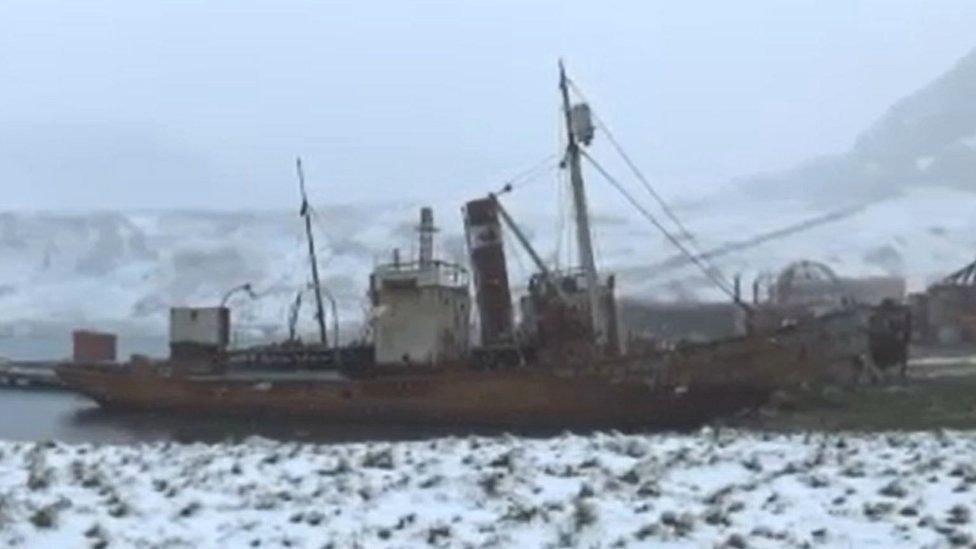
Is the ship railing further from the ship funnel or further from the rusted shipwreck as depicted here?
the ship funnel

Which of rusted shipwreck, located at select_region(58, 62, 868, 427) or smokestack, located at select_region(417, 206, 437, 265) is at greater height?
smokestack, located at select_region(417, 206, 437, 265)

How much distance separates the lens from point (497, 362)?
135 ft

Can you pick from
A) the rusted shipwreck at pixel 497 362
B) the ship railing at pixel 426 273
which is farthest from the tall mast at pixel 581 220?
the ship railing at pixel 426 273

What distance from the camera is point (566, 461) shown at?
493 inches

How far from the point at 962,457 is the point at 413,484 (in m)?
4.98

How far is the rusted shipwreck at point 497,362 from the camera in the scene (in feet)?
122

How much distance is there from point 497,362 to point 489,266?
3.91m

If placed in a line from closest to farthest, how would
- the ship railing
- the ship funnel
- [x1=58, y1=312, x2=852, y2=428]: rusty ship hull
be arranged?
[x1=58, y1=312, x2=852, y2=428]: rusty ship hull → the ship railing → the ship funnel

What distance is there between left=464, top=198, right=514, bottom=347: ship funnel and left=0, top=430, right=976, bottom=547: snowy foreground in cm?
3006

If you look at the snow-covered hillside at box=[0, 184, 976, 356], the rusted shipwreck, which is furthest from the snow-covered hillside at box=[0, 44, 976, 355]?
the rusted shipwreck

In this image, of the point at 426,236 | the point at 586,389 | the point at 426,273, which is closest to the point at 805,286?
the point at 426,236

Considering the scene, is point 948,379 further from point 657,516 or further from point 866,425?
point 657,516

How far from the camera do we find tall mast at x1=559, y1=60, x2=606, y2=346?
3991cm

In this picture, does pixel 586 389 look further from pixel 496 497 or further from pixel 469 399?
pixel 496 497
